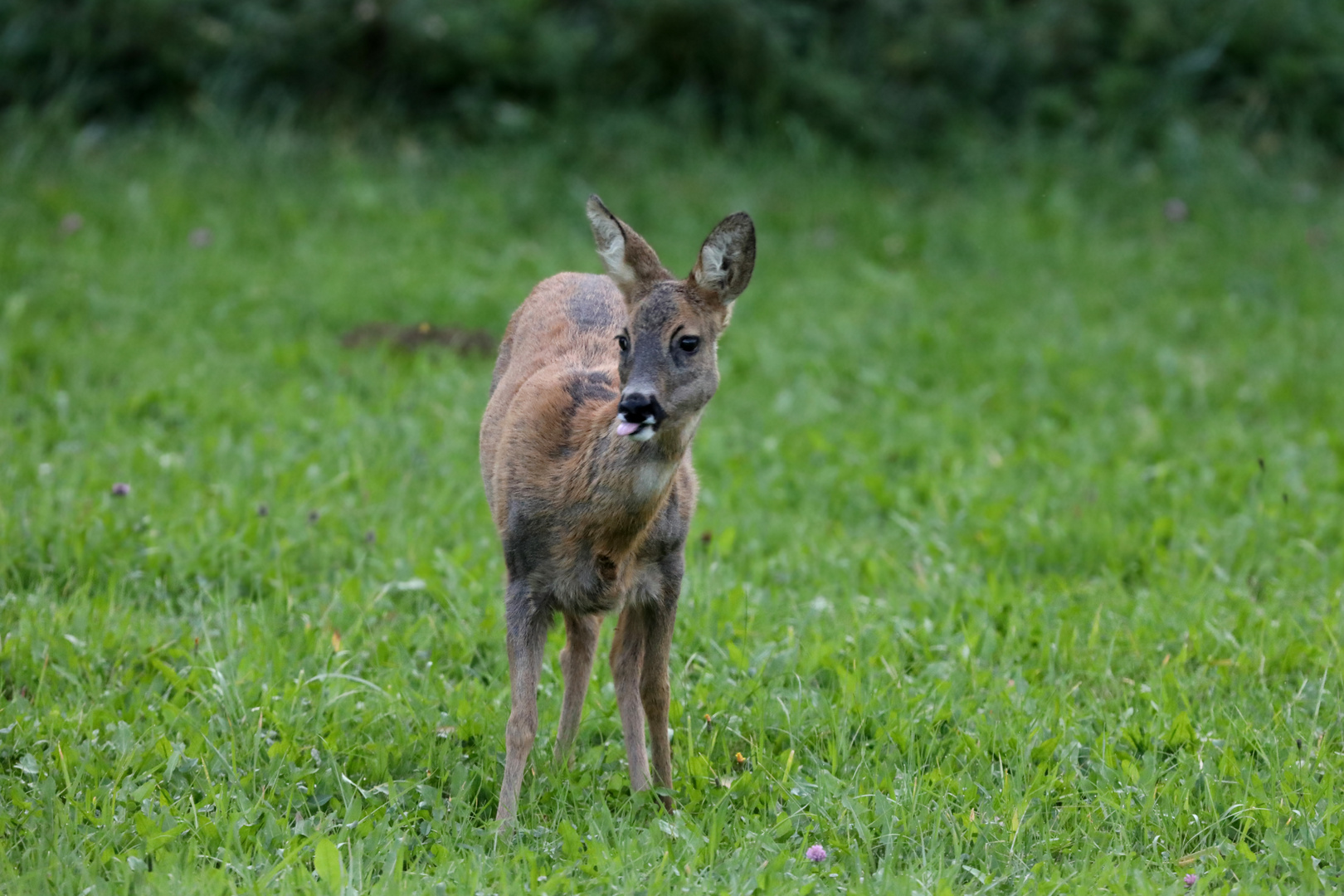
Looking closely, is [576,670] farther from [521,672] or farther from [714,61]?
[714,61]

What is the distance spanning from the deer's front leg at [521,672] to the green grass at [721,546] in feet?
0.50

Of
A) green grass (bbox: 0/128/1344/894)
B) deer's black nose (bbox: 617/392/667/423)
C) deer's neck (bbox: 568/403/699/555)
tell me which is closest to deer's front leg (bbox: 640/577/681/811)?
green grass (bbox: 0/128/1344/894)

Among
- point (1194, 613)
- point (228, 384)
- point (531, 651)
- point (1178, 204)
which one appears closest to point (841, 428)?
point (1194, 613)

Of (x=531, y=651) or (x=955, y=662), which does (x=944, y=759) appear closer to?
(x=955, y=662)

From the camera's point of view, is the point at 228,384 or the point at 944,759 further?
the point at 228,384

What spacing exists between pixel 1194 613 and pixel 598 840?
2.50m

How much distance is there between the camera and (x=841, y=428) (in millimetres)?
7527

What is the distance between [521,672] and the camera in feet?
13.8

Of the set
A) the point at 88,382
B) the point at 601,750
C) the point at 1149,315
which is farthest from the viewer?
the point at 1149,315

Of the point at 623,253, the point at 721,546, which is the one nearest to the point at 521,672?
the point at 623,253

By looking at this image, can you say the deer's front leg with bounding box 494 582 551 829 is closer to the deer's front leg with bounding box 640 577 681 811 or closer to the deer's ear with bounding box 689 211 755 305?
the deer's front leg with bounding box 640 577 681 811

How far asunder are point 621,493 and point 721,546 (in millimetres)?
1903

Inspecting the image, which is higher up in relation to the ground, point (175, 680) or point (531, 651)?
point (531, 651)

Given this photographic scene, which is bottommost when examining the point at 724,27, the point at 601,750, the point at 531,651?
the point at 601,750
